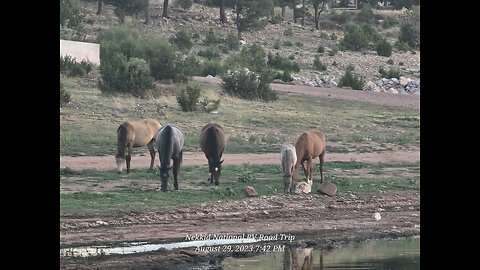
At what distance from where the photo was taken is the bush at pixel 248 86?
30156 mm

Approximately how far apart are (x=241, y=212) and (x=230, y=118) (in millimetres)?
8357

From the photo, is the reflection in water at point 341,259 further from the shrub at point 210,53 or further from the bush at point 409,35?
the bush at point 409,35

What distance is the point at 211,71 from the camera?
34625 millimetres

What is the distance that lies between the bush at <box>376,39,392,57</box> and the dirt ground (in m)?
22.3

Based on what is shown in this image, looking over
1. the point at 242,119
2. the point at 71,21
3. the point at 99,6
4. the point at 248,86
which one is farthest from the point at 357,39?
the point at 242,119

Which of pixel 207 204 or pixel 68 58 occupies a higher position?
pixel 68 58

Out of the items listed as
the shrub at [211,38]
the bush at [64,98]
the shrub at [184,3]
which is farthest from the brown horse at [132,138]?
the shrub at [184,3]

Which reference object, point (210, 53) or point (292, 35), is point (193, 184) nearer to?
point (210, 53)

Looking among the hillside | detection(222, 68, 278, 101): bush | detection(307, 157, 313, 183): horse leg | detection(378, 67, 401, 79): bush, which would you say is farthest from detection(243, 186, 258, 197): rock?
detection(378, 67, 401, 79): bush

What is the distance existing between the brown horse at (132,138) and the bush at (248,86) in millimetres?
8417

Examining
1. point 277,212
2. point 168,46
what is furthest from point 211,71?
point 277,212

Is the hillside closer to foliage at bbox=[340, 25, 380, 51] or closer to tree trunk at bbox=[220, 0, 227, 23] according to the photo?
tree trunk at bbox=[220, 0, 227, 23]

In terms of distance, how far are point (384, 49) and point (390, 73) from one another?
16.2ft
